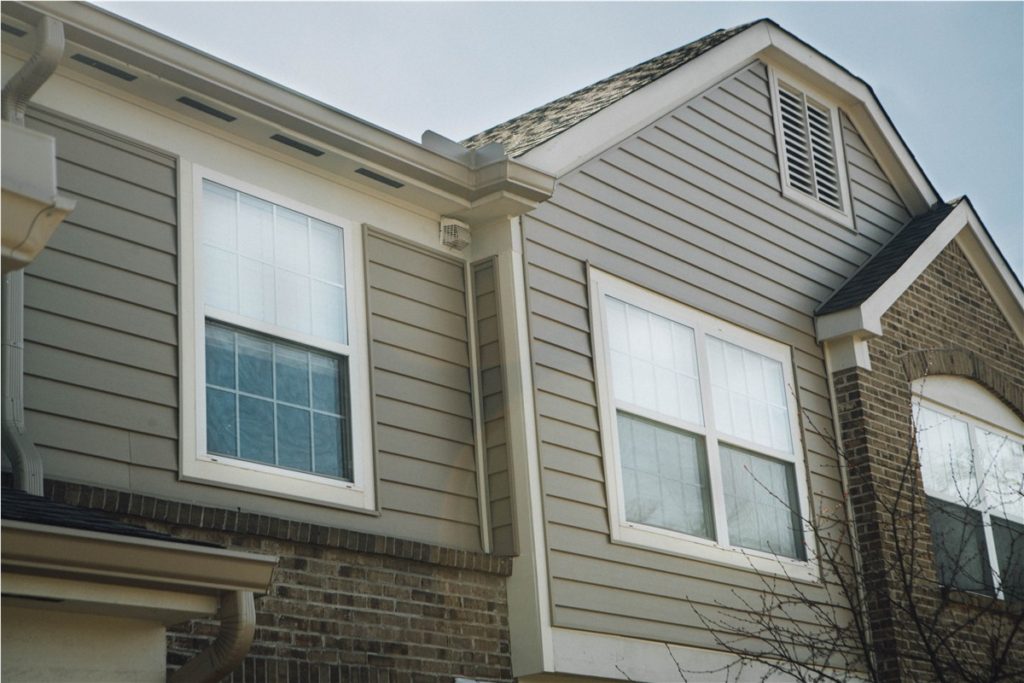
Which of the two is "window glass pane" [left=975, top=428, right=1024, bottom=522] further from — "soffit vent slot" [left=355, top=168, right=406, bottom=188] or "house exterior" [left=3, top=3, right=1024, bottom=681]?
"soffit vent slot" [left=355, top=168, right=406, bottom=188]

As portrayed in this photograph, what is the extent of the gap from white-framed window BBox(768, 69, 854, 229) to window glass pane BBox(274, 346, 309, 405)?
5.35 metres

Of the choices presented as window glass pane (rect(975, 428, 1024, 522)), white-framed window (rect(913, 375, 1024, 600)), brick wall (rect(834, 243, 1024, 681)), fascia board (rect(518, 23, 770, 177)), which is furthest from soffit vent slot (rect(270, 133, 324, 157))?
window glass pane (rect(975, 428, 1024, 522))

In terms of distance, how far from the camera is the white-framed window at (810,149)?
1249 cm

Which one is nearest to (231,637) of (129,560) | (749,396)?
(129,560)

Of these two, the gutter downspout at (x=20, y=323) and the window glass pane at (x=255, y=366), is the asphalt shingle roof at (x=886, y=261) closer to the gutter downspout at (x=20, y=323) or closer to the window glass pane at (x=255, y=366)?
the window glass pane at (x=255, y=366)

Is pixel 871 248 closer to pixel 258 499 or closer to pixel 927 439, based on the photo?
pixel 927 439

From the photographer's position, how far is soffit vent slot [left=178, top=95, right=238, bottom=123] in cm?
813

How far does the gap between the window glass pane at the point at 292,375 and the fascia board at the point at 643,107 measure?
2.30 m

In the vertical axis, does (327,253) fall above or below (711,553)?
above

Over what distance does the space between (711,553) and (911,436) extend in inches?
75.0

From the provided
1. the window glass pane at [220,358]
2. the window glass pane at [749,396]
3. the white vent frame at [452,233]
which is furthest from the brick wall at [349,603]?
the window glass pane at [749,396]

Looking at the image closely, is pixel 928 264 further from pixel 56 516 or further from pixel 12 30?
pixel 56 516

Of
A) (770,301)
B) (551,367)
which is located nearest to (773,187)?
(770,301)

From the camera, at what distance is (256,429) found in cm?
795
